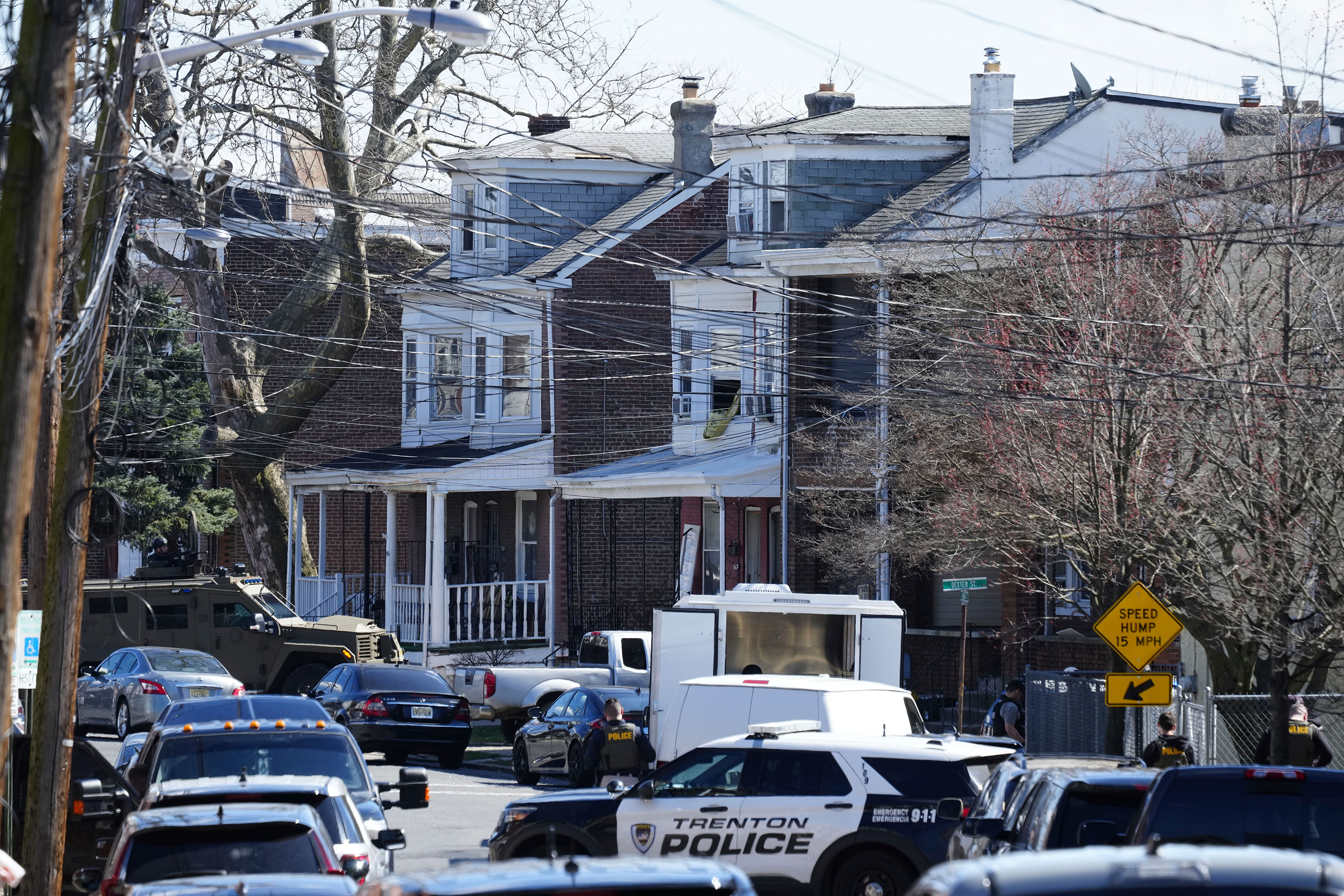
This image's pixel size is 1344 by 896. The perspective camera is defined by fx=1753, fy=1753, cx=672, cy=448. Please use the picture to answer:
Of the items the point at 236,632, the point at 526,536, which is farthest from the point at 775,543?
the point at 236,632

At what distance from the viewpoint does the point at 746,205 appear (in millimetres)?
34281

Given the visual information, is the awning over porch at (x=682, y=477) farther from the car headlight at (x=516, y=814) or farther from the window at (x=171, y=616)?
the car headlight at (x=516, y=814)

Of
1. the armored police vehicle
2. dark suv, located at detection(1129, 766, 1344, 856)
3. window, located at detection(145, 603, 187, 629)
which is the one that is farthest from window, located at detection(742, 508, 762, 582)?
dark suv, located at detection(1129, 766, 1344, 856)

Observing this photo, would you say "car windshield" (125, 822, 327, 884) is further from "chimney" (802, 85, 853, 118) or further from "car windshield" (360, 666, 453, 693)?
"chimney" (802, 85, 853, 118)

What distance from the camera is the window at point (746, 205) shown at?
110 feet

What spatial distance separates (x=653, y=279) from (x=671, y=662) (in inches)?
687

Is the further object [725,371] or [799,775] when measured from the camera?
[725,371]

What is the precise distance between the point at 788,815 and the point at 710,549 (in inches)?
913

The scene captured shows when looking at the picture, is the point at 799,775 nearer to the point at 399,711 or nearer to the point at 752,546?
the point at 399,711

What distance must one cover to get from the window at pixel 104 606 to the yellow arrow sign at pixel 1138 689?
20.0 meters

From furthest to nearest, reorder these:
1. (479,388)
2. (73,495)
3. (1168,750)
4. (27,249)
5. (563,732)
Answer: (479,388)
(563,732)
(1168,750)
(73,495)
(27,249)

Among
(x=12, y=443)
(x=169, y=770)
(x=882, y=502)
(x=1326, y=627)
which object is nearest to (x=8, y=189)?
(x=12, y=443)

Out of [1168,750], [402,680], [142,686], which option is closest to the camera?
[1168,750]

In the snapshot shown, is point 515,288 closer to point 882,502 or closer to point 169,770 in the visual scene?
point 882,502
